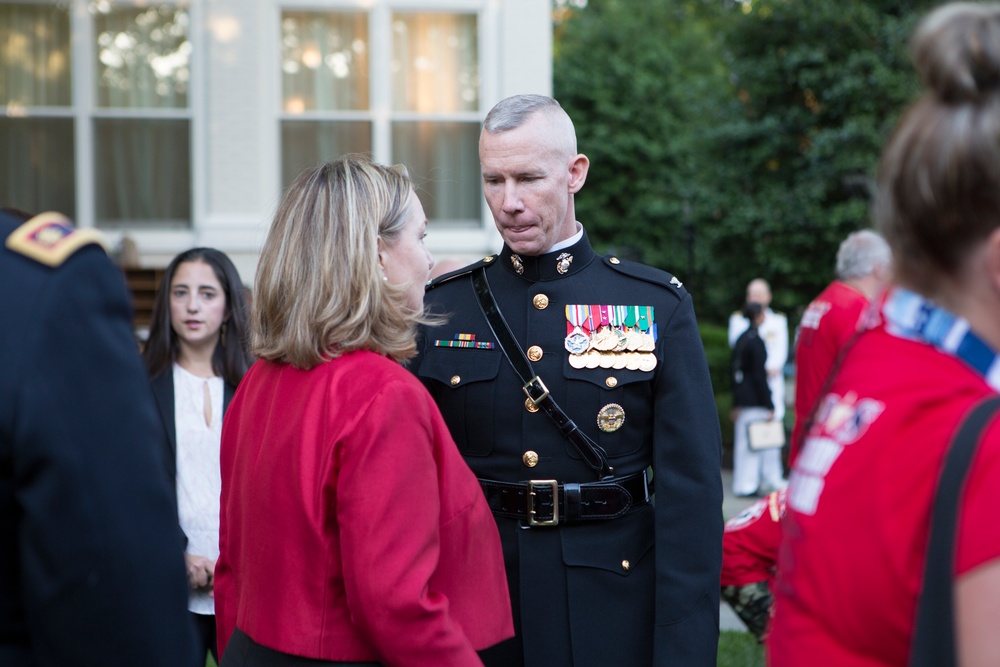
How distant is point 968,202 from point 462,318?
6.38ft

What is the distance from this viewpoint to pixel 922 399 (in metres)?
1.24

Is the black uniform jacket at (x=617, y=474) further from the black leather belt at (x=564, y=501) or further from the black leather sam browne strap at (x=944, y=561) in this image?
the black leather sam browne strap at (x=944, y=561)

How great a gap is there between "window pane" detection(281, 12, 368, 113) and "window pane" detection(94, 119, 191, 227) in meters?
1.12

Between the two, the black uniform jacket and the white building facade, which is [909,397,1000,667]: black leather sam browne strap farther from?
the white building facade

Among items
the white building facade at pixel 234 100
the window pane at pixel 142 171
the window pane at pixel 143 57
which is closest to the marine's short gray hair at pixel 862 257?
the white building facade at pixel 234 100

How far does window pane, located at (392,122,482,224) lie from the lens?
1078 centimetres

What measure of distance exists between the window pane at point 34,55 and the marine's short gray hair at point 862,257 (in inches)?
308

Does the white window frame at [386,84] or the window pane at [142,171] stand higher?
the white window frame at [386,84]

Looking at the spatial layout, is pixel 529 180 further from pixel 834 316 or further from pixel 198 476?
pixel 834 316

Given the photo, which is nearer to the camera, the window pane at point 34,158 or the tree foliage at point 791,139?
the window pane at point 34,158

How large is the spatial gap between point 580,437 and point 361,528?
3.07ft

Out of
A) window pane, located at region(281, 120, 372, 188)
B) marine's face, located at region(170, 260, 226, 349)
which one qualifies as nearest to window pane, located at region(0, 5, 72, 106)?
window pane, located at region(281, 120, 372, 188)

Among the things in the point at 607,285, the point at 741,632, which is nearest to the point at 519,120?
the point at 607,285

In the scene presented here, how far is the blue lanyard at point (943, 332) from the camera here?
4.11 feet
